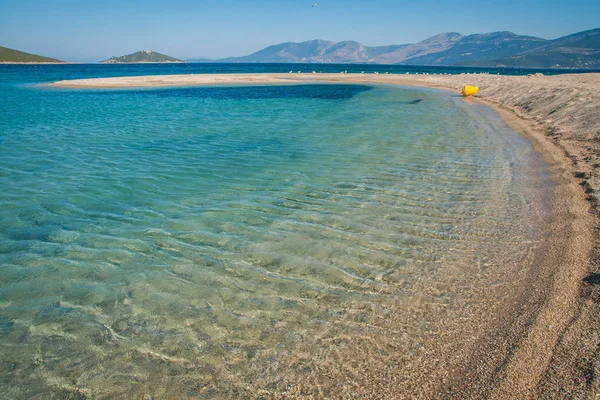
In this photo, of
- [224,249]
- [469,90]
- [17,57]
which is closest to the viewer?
[224,249]

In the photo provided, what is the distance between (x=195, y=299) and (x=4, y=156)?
14.6m

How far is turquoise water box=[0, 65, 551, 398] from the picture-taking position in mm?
4691

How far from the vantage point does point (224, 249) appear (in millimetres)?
7375

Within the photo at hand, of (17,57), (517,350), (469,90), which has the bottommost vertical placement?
(517,350)

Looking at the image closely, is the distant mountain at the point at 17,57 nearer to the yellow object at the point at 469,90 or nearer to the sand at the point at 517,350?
the yellow object at the point at 469,90

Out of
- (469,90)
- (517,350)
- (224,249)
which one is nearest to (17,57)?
(469,90)

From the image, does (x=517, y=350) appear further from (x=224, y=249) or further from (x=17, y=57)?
(x=17, y=57)

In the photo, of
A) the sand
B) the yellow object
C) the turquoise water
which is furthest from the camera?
the yellow object

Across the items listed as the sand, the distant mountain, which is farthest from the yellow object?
the distant mountain

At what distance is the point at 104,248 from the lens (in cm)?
736

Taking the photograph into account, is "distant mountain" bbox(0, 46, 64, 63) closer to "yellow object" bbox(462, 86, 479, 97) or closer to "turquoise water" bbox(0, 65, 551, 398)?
"turquoise water" bbox(0, 65, 551, 398)

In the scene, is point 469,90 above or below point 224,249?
above

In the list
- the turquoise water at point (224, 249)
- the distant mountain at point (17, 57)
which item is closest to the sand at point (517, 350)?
the turquoise water at point (224, 249)

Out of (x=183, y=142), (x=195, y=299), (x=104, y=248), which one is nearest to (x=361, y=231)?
(x=195, y=299)
